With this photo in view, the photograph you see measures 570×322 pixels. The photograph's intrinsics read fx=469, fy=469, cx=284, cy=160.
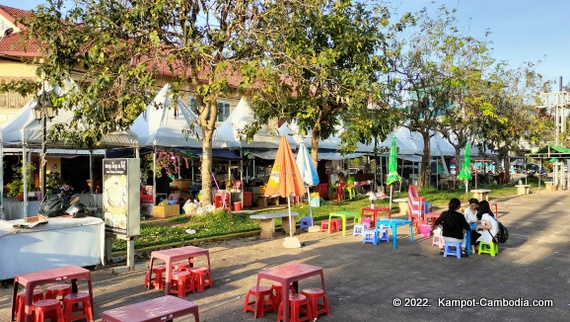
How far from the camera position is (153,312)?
393cm

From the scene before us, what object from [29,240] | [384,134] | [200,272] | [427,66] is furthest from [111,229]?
[427,66]

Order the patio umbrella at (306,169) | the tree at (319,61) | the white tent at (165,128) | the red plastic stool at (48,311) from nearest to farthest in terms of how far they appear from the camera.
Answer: the red plastic stool at (48,311) → the tree at (319,61) → the patio umbrella at (306,169) → the white tent at (165,128)

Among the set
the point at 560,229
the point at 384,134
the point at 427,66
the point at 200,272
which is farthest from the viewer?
the point at 427,66

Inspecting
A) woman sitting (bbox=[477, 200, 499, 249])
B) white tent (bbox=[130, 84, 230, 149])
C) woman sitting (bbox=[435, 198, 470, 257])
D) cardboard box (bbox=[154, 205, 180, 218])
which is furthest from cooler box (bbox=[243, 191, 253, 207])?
woman sitting (bbox=[477, 200, 499, 249])

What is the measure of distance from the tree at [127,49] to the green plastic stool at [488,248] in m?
6.02

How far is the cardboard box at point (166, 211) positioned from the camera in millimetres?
15617

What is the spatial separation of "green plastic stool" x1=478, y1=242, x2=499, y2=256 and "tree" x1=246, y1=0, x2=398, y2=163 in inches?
170

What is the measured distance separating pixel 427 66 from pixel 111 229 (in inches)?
704

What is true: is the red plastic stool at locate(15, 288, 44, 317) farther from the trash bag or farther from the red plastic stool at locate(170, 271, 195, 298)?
the trash bag

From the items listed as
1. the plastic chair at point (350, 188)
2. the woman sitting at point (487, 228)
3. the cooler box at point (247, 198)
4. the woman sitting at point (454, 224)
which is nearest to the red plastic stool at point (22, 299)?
the woman sitting at point (454, 224)

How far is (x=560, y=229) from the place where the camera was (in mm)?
12555

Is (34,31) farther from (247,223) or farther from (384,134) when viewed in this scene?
(384,134)

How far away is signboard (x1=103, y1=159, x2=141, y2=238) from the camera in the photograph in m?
7.77

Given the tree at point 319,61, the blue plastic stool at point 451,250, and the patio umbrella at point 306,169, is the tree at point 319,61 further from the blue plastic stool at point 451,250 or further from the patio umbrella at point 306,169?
the blue plastic stool at point 451,250
